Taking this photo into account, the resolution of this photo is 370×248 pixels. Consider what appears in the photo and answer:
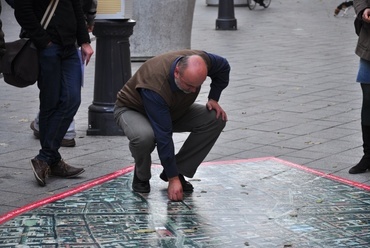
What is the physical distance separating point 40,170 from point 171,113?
1.18 m

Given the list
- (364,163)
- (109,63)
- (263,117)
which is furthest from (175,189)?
(263,117)

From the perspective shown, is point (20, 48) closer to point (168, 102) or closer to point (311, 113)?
point (168, 102)

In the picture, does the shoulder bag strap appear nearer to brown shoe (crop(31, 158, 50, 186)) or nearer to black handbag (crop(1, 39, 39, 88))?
black handbag (crop(1, 39, 39, 88))

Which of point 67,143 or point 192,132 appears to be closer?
point 192,132

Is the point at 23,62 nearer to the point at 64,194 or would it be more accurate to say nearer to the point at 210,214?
the point at 64,194

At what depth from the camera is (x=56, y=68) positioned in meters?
6.62

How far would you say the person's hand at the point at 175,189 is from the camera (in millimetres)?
6051

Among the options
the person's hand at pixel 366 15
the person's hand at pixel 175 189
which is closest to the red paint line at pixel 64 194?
the person's hand at pixel 175 189

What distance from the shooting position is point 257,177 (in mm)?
6859

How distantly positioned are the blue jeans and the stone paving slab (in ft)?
1.57

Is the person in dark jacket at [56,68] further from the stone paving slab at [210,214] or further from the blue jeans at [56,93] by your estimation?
the stone paving slab at [210,214]

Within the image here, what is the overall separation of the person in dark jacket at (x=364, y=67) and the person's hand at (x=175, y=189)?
66.3 inches

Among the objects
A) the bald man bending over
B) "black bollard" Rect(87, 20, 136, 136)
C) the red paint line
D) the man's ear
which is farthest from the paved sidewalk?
the man's ear

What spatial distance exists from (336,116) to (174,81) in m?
3.82
